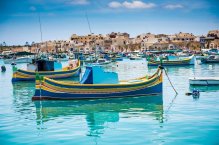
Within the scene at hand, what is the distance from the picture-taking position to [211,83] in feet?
100

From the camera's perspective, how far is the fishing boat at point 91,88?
23391 mm

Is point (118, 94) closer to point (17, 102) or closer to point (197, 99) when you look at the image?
point (197, 99)

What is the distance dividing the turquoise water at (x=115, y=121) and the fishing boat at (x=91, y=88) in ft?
1.74

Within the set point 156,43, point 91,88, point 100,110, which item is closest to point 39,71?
point 91,88

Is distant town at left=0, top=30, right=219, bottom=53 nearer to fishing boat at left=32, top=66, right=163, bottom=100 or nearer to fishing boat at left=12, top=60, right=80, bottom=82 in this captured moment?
fishing boat at left=12, top=60, right=80, bottom=82

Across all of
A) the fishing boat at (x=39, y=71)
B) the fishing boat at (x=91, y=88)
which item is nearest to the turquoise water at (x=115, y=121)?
the fishing boat at (x=91, y=88)

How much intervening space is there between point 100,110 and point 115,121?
10.7ft

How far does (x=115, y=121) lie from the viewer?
17641 mm

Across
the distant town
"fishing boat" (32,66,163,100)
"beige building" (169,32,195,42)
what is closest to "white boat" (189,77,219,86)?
"fishing boat" (32,66,163,100)

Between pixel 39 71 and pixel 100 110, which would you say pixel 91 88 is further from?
pixel 39 71

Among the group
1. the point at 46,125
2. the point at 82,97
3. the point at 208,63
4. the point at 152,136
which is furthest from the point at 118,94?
the point at 208,63

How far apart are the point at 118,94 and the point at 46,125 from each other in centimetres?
803

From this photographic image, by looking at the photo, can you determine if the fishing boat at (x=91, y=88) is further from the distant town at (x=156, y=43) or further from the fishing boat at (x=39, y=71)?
the distant town at (x=156, y=43)

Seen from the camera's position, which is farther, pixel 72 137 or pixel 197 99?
pixel 197 99
